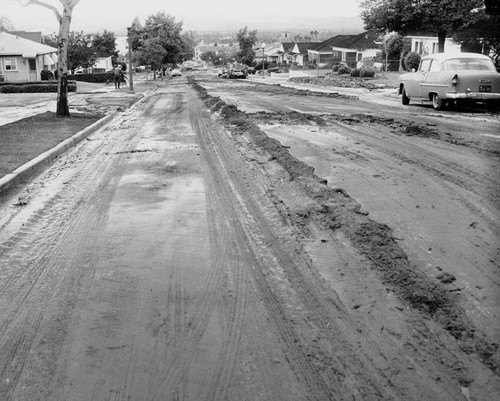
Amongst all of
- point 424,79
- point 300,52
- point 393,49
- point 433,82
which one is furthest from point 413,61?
point 300,52

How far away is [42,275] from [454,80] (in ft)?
55.7

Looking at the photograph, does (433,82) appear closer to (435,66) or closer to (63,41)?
(435,66)

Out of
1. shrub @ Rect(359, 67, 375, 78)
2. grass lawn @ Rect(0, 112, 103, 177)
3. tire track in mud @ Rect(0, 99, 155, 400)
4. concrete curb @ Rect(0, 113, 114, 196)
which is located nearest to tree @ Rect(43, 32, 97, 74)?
shrub @ Rect(359, 67, 375, 78)

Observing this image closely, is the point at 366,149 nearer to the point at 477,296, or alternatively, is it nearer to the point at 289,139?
the point at 289,139

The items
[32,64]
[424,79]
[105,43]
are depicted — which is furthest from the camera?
[105,43]

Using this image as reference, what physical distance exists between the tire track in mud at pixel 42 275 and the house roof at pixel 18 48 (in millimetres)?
49054

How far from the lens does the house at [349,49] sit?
78125 mm

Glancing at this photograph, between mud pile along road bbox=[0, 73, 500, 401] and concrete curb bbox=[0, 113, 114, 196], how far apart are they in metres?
0.26

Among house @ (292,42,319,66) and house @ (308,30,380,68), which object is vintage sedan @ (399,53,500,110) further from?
house @ (292,42,319,66)

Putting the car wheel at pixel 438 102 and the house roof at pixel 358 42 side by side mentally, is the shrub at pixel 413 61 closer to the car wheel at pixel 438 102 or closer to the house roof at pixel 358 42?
the car wheel at pixel 438 102

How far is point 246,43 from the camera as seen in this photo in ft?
323

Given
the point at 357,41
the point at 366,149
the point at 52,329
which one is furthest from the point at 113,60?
the point at 52,329

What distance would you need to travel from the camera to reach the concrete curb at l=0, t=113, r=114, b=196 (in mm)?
8113

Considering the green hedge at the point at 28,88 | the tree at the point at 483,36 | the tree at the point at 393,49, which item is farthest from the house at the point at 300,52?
the green hedge at the point at 28,88
